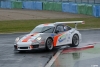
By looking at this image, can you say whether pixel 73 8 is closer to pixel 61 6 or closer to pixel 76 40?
pixel 61 6

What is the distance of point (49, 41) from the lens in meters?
18.2

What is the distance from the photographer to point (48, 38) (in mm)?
18203

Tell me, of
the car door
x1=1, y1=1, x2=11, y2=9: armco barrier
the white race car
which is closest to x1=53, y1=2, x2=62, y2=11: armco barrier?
x1=1, y1=1, x2=11, y2=9: armco barrier

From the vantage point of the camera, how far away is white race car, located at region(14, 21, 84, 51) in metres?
17.8

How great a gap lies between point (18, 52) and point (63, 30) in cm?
273

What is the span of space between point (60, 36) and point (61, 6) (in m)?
38.9

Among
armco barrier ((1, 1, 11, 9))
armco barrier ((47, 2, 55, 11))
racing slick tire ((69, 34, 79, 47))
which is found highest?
racing slick tire ((69, 34, 79, 47))

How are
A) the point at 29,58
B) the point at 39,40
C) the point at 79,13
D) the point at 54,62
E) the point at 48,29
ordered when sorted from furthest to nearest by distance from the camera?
the point at 79,13 < the point at 48,29 < the point at 39,40 < the point at 29,58 < the point at 54,62

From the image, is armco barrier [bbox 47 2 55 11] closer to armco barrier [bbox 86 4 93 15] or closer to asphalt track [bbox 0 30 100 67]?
armco barrier [bbox 86 4 93 15]

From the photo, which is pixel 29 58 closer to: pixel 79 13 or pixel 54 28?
pixel 54 28

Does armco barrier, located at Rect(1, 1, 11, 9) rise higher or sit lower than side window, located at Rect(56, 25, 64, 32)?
lower

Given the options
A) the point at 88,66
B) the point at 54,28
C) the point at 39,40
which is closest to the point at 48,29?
the point at 54,28

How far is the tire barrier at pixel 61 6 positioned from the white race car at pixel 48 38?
23.3 meters

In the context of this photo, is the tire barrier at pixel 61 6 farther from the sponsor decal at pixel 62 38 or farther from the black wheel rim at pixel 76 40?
the sponsor decal at pixel 62 38
